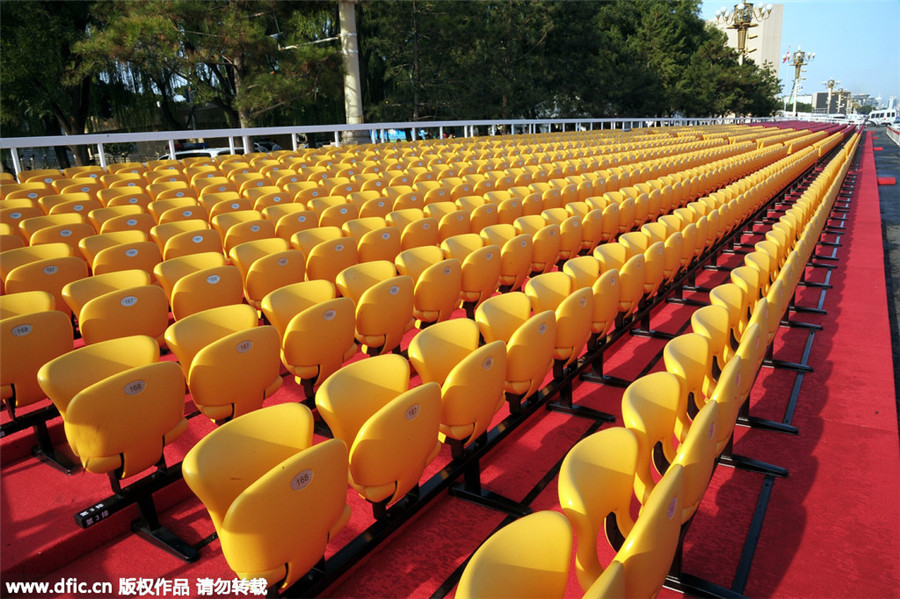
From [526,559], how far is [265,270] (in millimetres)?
2878

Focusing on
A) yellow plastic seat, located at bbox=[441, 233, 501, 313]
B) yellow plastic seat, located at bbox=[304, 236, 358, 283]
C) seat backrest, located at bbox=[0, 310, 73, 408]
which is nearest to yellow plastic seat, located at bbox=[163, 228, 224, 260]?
yellow plastic seat, located at bbox=[304, 236, 358, 283]

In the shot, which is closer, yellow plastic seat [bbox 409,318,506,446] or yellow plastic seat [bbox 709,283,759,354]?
yellow plastic seat [bbox 409,318,506,446]

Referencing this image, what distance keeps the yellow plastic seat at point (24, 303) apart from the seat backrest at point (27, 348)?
39 cm

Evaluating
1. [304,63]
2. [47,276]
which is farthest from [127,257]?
[304,63]

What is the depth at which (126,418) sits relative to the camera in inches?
77.6

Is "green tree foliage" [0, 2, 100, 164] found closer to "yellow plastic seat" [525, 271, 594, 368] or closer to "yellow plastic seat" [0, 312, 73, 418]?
"yellow plastic seat" [0, 312, 73, 418]

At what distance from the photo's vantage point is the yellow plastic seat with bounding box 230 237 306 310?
11.9ft

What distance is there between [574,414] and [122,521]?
224 cm

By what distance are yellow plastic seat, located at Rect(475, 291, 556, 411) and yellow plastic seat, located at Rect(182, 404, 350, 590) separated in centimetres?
104

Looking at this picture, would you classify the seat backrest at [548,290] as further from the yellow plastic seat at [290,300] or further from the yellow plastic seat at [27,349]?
the yellow plastic seat at [27,349]

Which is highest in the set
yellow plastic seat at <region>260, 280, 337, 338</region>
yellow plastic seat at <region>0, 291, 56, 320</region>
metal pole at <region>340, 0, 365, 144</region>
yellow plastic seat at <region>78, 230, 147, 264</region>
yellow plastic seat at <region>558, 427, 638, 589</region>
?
metal pole at <region>340, 0, 365, 144</region>

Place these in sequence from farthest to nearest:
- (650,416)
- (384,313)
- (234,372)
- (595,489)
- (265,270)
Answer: (265,270), (384,313), (234,372), (650,416), (595,489)

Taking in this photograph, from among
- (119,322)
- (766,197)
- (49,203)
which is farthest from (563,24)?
(119,322)

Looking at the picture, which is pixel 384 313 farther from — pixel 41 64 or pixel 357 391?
pixel 41 64
